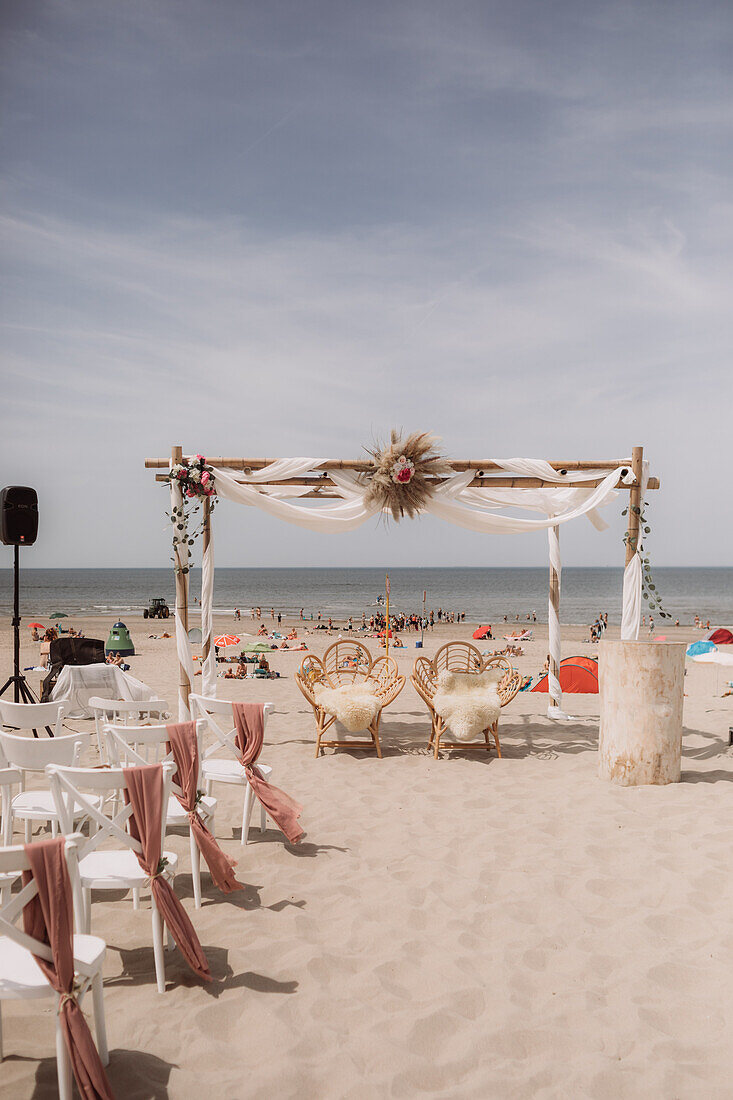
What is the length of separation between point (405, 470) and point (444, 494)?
0.59 meters

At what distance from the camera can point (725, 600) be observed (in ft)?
162

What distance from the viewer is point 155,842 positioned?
2.73 metres

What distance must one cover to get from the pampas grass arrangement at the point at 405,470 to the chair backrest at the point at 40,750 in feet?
13.9

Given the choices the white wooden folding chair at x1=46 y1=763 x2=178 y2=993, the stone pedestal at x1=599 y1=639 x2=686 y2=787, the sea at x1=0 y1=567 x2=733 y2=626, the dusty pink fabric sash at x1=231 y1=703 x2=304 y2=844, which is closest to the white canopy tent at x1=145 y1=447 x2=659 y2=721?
the stone pedestal at x1=599 y1=639 x2=686 y2=787

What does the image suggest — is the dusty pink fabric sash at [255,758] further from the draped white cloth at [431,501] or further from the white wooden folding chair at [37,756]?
the draped white cloth at [431,501]

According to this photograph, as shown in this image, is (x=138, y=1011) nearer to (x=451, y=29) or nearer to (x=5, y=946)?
(x=5, y=946)

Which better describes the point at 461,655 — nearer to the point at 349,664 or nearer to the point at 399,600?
the point at 349,664

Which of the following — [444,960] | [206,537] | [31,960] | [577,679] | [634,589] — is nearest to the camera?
[31,960]

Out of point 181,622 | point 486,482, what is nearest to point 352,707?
point 181,622

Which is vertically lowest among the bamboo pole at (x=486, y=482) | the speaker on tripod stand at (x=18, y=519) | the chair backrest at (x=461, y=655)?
the chair backrest at (x=461, y=655)

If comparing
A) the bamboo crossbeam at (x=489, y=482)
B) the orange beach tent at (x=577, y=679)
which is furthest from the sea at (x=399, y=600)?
the bamboo crossbeam at (x=489, y=482)

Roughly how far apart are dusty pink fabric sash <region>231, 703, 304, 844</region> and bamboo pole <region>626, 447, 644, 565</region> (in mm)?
4621

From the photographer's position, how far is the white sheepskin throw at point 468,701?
21.6 ft

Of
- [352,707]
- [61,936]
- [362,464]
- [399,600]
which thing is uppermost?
[362,464]
